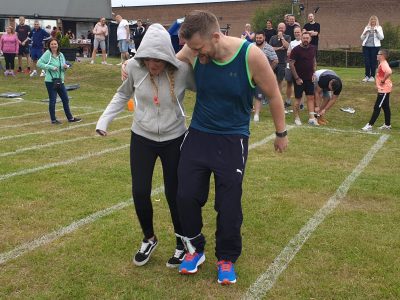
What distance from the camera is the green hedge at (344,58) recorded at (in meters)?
28.8

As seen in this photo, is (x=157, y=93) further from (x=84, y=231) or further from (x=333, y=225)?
(x=333, y=225)

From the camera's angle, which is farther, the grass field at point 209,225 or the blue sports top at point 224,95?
the grass field at point 209,225

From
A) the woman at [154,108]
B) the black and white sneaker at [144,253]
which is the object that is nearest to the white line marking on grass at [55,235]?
the black and white sneaker at [144,253]

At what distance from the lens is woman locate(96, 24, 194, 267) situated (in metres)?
3.54

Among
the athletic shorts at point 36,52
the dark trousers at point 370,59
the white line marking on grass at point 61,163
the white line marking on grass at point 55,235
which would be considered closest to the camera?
the white line marking on grass at point 55,235

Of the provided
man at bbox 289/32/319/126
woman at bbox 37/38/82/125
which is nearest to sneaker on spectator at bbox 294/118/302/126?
man at bbox 289/32/319/126

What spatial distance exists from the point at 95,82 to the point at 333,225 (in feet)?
45.8

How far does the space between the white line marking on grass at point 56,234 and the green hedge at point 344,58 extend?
85.5 feet

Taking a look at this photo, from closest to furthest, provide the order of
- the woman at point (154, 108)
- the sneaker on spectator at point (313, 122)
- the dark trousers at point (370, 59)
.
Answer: the woman at point (154, 108) < the sneaker on spectator at point (313, 122) < the dark trousers at point (370, 59)

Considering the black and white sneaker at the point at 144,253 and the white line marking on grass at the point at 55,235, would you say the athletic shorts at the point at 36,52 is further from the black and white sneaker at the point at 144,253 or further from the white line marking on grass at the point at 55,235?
the black and white sneaker at the point at 144,253

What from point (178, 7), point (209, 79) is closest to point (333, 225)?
point (209, 79)

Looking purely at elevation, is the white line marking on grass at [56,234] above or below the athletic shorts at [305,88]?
below

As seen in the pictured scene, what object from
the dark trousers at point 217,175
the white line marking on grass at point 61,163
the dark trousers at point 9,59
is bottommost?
the white line marking on grass at point 61,163

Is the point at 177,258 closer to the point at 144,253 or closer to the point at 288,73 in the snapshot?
the point at 144,253
